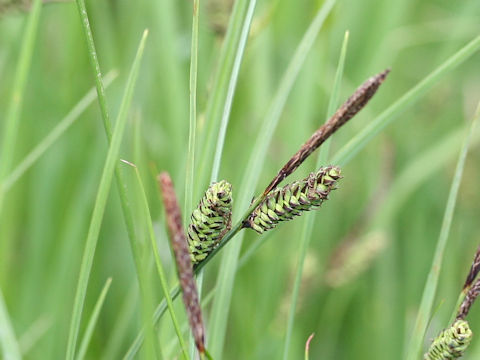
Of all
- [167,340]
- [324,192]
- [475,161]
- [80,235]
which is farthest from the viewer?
[475,161]

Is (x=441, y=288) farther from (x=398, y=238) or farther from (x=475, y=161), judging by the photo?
(x=475, y=161)

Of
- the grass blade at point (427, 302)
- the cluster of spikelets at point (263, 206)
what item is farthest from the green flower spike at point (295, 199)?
the grass blade at point (427, 302)

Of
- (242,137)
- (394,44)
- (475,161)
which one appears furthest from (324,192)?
(475,161)

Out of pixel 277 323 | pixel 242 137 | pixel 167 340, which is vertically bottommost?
pixel 167 340

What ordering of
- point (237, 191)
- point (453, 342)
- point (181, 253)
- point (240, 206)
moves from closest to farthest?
point (181, 253) → point (453, 342) → point (240, 206) → point (237, 191)

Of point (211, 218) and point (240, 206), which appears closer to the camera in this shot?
point (211, 218)

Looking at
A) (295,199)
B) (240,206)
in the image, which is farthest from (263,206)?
(240,206)

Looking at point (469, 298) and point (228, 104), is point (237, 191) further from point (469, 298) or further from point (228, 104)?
point (469, 298)

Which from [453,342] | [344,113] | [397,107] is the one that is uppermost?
[397,107]
